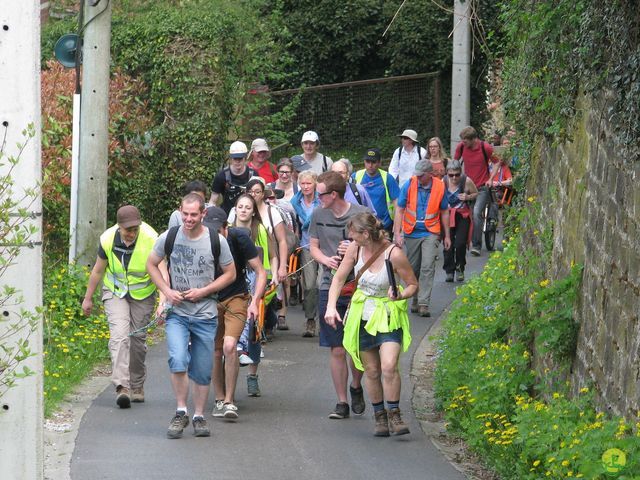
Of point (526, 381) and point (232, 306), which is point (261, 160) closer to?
point (232, 306)

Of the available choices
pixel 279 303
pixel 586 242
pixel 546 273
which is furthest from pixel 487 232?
pixel 586 242

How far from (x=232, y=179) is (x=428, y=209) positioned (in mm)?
2256

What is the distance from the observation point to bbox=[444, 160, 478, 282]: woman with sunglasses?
17.8 m

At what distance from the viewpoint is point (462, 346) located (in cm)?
1099

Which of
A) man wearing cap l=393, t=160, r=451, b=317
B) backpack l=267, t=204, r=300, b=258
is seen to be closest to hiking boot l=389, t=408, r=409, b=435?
backpack l=267, t=204, r=300, b=258

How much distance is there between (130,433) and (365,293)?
6.64 ft

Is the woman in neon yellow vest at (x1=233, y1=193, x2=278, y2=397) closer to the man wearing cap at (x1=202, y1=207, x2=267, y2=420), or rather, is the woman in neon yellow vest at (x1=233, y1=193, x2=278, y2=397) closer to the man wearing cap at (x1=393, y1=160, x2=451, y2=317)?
the man wearing cap at (x1=202, y1=207, x2=267, y2=420)

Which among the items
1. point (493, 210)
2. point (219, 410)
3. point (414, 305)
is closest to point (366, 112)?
point (493, 210)

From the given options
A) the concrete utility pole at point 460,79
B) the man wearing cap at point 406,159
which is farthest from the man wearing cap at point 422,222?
the concrete utility pole at point 460,79

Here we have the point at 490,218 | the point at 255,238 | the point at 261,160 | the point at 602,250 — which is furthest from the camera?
the point at 490,218

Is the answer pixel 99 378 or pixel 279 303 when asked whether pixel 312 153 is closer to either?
pixel 279 303

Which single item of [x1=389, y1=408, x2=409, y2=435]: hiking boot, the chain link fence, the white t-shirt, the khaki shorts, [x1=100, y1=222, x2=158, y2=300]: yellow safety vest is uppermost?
the chain link fence

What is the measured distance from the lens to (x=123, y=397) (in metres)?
11.0

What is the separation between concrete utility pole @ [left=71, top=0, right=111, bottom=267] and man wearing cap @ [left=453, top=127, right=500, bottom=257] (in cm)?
714
